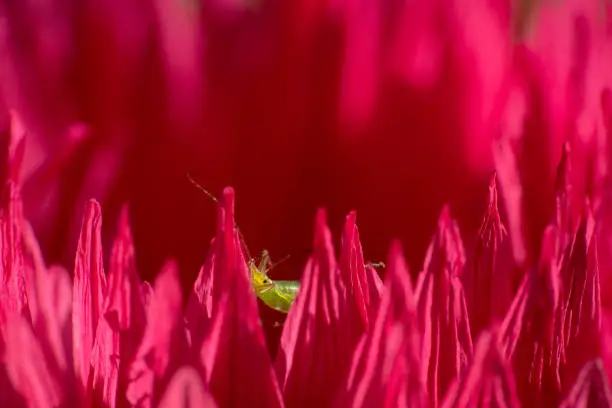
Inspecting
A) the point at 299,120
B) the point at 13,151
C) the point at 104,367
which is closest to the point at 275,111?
the point at 299,120

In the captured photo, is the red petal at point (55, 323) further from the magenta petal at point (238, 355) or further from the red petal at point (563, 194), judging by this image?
the red petal at point (563, 194)

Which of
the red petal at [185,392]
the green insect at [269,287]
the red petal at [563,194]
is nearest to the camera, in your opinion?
the red petal at [185,392]

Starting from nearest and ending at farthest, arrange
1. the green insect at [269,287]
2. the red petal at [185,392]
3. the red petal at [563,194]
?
1. the red petal at [185,392]
2. the red petal at [563,194]
3. the green insect at [269,287]

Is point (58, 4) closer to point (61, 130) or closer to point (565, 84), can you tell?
point (61, 130)

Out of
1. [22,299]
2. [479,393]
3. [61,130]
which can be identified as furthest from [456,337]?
[61,130]

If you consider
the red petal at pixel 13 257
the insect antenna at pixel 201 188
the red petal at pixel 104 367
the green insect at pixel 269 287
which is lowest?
the green insect at pixel 269 287

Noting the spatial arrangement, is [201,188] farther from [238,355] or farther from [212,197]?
[238,355]

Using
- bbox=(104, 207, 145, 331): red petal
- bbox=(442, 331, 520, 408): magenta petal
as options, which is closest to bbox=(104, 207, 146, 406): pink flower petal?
bbox=(104, 207, 145, 331): red petal

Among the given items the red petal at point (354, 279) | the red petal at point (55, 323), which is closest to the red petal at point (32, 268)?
the red petal at point (55, 323)
